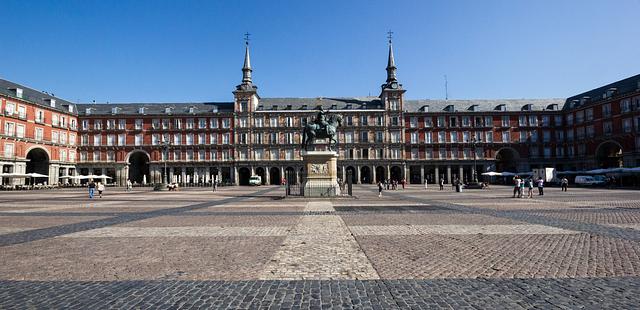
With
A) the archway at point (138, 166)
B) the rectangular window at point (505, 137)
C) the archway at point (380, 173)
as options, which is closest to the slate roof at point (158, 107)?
the archway at point (138, 166)

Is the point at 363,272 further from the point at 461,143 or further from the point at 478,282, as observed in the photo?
the point at 461,143

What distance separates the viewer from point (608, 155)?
2208 inches

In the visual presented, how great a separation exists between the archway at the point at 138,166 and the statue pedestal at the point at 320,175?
5322cm

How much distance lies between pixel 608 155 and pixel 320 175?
5632cm

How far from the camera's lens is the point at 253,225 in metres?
10.9

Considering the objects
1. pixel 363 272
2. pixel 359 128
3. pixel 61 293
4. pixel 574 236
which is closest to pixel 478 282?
pixel 363 272

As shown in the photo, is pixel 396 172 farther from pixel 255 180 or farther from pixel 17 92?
pixel 17 92

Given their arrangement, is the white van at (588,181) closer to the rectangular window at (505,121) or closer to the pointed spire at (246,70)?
the rectangular window at (505,121)

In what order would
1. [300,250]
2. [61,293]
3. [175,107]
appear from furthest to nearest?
[175,107] → [300,250] → [61,293]

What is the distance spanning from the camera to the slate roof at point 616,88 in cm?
4971

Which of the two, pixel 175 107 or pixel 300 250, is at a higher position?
pixel 175 107

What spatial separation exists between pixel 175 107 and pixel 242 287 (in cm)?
7204

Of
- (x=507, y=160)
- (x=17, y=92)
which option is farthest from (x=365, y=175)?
(x=17, y=92)

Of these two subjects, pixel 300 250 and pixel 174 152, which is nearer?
pixel 300 250
